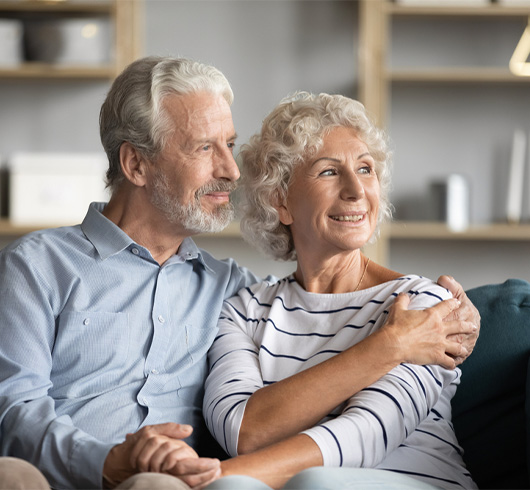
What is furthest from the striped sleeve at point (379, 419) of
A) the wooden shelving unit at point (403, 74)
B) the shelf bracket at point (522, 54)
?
the shelf bracket at point (522, 54)

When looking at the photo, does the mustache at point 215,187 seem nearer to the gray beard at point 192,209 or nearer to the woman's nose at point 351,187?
the gray beard at point 192,209

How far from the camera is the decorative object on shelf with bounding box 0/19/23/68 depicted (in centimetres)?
344

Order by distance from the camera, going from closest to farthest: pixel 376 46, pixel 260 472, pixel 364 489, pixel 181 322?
pixel 364 489 → pixel 260 472 → pixel 181 322 → pixel 376 46

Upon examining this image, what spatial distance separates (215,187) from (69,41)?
2.00 meters

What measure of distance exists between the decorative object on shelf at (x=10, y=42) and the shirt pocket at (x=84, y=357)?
7.45 feet

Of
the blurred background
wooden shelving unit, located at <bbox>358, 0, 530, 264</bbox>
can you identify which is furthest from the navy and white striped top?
the blurred background

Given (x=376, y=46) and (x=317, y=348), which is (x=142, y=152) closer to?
(x=317, y=348)

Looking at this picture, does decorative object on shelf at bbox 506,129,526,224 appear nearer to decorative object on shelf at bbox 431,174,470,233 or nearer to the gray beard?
decorative object on shelf at bbox 431,174,470,233

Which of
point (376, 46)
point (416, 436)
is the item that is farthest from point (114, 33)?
A: point (416, 436)

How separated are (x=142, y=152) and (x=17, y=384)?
64 centimetres

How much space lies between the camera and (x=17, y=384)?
1.45 m

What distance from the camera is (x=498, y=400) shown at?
5.36 feet

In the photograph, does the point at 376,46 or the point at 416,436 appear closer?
the point at 416,436

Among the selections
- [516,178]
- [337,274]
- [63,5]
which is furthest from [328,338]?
[63,5]
